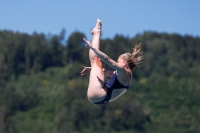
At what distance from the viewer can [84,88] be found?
98.6 metres

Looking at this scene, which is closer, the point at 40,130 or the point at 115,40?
the point at 40,130

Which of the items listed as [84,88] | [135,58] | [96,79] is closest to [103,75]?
[96,79]

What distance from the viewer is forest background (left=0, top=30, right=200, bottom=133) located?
301 ft

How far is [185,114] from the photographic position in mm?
95438

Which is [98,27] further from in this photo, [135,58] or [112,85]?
[112,85]

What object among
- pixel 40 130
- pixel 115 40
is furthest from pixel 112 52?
pixel 40 130

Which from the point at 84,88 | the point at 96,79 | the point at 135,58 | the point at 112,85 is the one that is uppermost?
the point at 84,88

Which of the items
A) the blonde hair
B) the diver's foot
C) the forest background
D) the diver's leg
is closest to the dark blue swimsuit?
the diver's leg

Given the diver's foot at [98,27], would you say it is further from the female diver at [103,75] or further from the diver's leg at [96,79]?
the diver's leg at [96,79]

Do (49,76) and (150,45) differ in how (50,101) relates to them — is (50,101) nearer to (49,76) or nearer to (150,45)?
(49,76)

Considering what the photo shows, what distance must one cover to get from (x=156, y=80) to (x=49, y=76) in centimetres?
1815

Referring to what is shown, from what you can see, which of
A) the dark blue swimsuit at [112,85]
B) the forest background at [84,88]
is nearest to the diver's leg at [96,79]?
the dark blue swimsuit at [112,85]

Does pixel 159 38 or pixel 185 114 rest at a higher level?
pixel 159 38

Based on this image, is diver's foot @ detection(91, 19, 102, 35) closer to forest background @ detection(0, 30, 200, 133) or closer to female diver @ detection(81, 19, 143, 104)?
female diver @ detection(81, 19, 143, 104)
